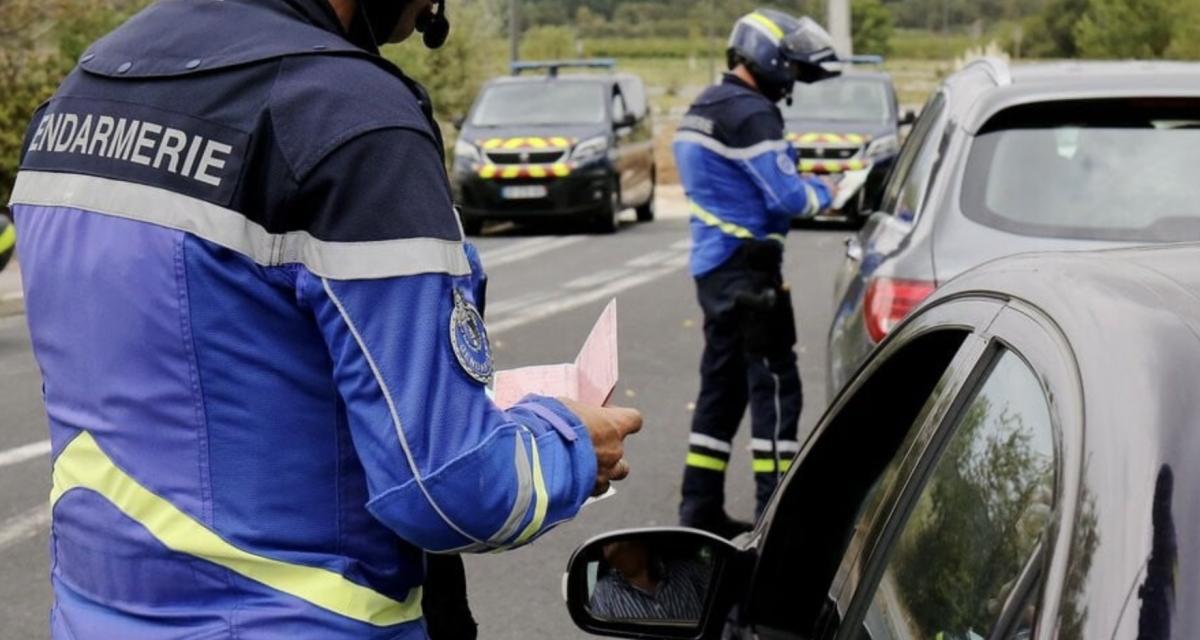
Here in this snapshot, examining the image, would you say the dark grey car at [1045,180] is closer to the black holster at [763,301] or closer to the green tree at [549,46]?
the black holster at [763,301]

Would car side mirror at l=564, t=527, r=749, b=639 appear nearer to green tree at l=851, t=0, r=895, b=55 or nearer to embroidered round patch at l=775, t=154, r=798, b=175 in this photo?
embroidered round patch at l=775, t=154, r=798, b=175

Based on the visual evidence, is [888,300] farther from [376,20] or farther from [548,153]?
[548,153]

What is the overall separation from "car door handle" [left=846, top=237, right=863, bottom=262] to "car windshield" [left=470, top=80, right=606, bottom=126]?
14.4m

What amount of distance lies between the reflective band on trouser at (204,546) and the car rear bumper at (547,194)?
A: 1809 centimetres

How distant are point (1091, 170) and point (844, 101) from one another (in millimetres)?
17092

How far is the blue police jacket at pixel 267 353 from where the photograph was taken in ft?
6.93

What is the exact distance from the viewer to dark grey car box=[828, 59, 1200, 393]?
4945 millimetres

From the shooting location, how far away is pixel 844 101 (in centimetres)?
2198

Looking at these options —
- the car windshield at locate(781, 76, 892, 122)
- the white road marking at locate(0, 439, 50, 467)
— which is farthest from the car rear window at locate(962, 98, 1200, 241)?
the car windshield at locate(781, 76, 892, 122)

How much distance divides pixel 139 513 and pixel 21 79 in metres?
17.1

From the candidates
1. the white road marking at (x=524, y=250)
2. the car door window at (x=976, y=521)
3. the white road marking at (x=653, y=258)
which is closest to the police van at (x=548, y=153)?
the white road marking at (x=524, y=250)

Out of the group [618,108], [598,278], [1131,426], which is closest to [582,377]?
[1131,426]

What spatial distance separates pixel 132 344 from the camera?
2186mm

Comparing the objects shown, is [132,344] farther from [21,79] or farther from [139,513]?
[21,79]
